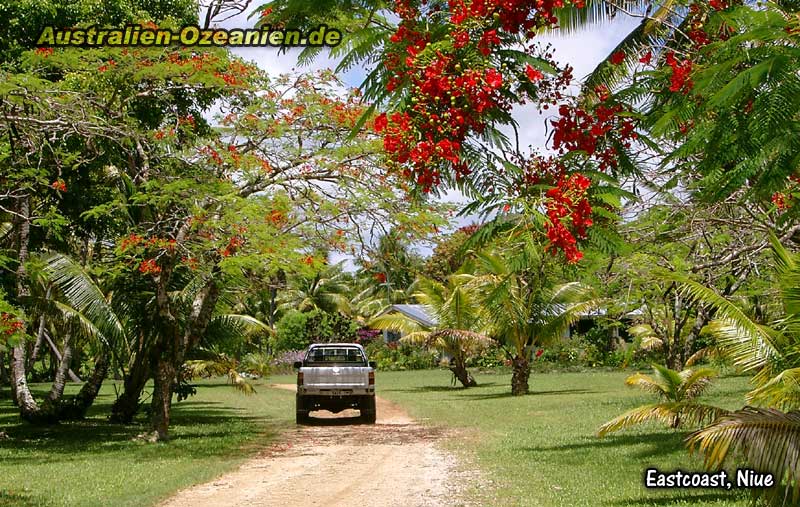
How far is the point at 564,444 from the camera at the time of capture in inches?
499

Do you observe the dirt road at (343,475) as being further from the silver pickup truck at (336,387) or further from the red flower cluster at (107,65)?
the red flower cluster at (107,65)

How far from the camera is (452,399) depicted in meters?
24.1

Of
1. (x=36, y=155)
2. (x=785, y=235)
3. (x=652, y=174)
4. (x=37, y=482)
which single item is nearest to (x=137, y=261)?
(x=36, y=155)

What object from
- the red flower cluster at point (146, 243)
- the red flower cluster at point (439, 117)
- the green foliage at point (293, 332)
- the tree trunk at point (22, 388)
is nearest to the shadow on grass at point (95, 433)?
the tree trunk at point (22, 388)

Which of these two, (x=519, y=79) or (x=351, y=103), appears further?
(x=351, y=103)

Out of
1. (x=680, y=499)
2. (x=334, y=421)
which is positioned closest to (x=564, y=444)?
(x=680, y=499)

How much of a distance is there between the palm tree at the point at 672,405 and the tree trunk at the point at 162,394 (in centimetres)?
756

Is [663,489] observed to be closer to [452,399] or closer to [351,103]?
[351,103]

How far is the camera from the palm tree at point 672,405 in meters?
8.41

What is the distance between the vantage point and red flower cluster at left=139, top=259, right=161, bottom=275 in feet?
41.9

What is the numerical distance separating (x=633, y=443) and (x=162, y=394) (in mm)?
7815

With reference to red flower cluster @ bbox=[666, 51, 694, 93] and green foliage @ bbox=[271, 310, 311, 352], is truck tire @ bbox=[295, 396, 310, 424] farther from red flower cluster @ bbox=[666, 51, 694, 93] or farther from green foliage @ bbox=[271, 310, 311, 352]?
green foliage @ bbox=[271, 310, 311, 352]

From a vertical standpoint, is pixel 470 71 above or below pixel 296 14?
below

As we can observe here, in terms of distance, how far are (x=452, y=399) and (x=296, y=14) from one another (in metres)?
19.3
